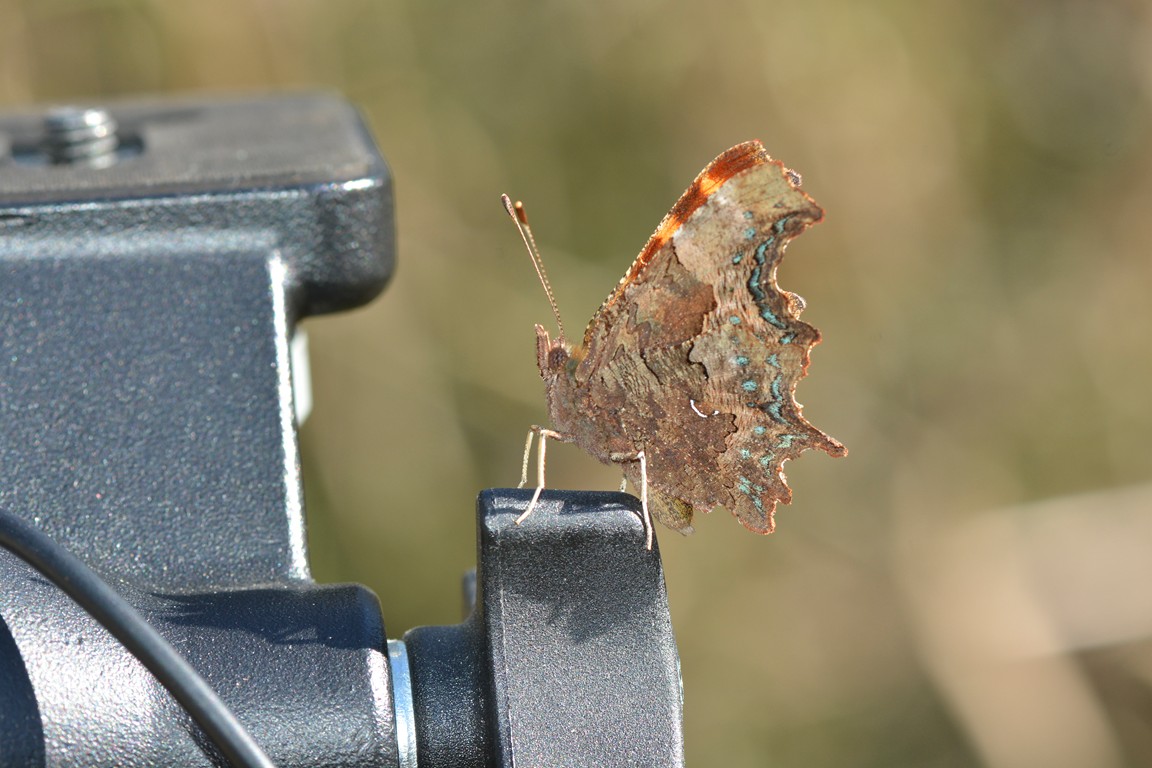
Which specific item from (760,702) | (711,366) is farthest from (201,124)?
(760,702)

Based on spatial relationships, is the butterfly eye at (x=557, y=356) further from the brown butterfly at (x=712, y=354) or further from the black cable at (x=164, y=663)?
the black cable at (x=164, y=663)

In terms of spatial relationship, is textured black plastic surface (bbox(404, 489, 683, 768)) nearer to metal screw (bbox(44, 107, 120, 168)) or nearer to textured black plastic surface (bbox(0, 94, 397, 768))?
textured black plastic surface (bbox(0, 94, 397, 768))

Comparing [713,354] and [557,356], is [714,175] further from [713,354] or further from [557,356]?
[557,356]

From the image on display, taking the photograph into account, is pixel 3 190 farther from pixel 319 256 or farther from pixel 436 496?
pixel 436 496

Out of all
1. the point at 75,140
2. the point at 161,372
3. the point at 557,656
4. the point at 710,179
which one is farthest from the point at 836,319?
the point at 557,656

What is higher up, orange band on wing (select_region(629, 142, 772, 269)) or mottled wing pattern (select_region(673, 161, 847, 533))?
orange band on wing (select_region(629, 142, 772, 269))

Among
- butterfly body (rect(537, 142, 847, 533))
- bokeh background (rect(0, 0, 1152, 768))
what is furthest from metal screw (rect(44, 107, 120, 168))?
bokeh background (rect(0, 0, 1152, 768))
